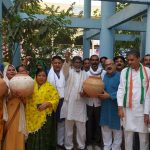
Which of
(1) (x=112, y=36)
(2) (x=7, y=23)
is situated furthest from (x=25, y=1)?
(1) (x=112, y=36)

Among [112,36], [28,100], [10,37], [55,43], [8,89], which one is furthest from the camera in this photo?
[112,36]

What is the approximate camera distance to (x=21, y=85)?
15.6 ft

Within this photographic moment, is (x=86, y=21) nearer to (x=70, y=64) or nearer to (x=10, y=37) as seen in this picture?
(x=10, y=37)

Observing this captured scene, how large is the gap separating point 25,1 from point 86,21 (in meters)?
7.01

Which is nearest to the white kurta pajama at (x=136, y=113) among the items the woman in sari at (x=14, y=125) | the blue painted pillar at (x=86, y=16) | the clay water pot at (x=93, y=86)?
the clay water pot at (x=93, y=86)

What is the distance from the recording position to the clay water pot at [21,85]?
4738 millimetres

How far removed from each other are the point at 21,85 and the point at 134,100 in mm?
1575

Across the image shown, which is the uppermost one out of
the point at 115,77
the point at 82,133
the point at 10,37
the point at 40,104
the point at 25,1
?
the point at 25,1

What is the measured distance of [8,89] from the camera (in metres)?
4.86

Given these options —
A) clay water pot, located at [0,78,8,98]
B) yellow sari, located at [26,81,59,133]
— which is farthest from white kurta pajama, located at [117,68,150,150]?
clay water pot, located at [0,78,8,98]

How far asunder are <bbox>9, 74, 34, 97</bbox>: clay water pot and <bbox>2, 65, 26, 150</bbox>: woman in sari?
18 centimetres

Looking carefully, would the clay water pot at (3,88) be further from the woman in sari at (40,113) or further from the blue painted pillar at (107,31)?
the blue painted pillar at (107,31)

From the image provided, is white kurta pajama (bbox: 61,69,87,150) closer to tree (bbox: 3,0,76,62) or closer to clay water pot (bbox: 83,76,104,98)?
clay water pot (bbox: 83,76,104,98)

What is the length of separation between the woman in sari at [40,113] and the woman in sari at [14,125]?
23 cm
